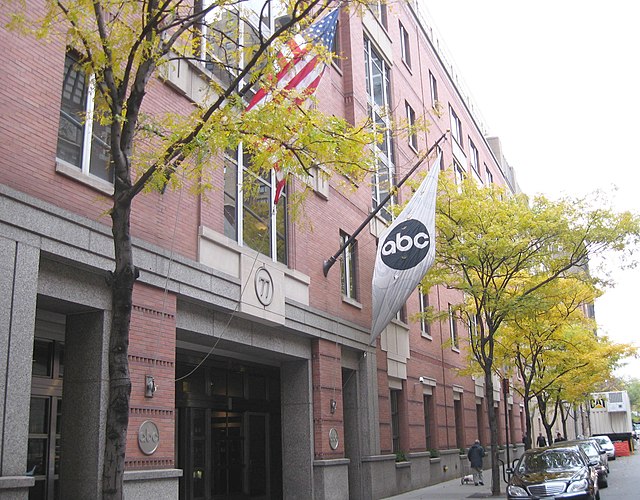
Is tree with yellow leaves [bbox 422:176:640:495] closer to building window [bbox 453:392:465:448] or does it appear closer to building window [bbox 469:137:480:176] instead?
building window [bbox 453:392:465:448]

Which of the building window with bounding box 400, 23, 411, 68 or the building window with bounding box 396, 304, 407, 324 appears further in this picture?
the building window with bounding box 400, 23, 411, 68

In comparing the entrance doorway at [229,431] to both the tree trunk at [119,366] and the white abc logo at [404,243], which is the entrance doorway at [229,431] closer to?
the white abc logo at [404,243]

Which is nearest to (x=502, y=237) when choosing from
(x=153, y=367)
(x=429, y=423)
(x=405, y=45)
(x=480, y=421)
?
(x=429, y=423)

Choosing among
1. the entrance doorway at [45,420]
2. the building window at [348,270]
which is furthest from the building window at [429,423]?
the entrance doorway at [45,420]

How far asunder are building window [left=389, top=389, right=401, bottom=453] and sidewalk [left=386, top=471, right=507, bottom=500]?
1.53 meters

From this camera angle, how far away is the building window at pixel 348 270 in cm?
2066

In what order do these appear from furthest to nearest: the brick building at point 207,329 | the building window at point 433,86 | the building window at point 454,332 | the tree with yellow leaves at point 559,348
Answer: the building window at point 433,86, the building window at point 454,332, the tree with yellow leaves at point 559,348, the brick building at point 207,329

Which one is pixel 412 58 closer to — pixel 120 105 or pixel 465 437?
pixel 465 437

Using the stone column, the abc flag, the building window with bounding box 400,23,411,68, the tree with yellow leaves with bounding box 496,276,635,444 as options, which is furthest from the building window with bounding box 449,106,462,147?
the stone column

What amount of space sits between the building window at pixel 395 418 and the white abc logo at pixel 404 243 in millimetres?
6670

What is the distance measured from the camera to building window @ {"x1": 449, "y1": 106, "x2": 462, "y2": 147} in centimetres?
3659

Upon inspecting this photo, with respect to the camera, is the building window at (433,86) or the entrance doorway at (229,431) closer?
the entrance doorway at (229,431)

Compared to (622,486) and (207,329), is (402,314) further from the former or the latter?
(207,329)

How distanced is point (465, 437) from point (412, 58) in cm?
1617
